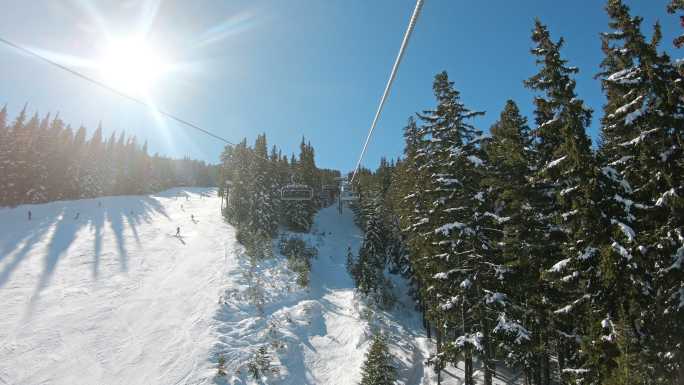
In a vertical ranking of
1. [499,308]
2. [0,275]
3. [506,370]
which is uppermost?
[499,308]

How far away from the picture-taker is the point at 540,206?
1377 centimetres

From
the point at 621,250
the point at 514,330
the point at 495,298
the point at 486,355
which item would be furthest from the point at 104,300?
the point at 621,250

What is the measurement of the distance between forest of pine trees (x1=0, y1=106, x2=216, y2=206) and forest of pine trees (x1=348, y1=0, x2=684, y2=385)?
Answer: 67.0m

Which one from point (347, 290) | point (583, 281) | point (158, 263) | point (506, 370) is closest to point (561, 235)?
point (583, 281)

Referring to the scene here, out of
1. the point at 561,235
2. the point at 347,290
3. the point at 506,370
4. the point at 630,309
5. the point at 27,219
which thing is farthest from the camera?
the point at 27,219

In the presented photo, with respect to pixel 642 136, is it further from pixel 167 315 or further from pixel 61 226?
pixel 61 226

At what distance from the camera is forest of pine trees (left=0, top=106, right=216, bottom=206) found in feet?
174

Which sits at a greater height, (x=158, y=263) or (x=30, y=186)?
(x=30, y=186)

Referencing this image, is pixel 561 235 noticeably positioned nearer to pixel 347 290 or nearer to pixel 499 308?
pixel 499 308

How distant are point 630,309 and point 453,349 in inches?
250

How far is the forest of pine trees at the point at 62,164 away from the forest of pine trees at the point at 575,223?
67.0m

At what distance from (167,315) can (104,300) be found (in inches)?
194

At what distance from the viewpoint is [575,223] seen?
35.2 ft

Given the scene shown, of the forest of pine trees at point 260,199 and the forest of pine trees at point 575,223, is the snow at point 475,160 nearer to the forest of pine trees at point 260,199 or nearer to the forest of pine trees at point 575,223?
the forest of pine trees at point 575,223
